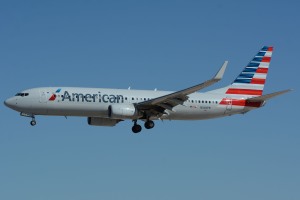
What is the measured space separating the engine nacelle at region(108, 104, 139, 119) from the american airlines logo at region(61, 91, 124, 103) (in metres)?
0.82

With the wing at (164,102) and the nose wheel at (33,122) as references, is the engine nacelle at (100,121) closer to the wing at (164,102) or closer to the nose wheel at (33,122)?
the wing at (164,102)

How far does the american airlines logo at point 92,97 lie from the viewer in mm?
67812

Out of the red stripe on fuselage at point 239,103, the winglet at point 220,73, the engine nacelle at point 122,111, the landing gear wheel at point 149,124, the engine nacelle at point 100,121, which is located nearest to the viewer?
the winglet at point 220,73

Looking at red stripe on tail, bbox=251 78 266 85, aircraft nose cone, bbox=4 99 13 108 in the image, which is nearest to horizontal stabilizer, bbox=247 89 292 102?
red stripe on tail, bbox=251 78 266 85

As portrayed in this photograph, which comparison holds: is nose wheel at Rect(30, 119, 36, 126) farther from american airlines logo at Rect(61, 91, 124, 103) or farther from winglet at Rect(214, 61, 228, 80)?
winglet at Rect(214, 61, 228, 80)

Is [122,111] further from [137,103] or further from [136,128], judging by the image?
[136,128]

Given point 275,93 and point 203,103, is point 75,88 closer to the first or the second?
point 203,103

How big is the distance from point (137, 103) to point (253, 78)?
1574 centimetres

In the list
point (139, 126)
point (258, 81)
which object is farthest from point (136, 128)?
point (258, 81)

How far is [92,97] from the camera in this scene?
68.4 meters

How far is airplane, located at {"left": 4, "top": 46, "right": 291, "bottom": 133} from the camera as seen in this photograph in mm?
67562

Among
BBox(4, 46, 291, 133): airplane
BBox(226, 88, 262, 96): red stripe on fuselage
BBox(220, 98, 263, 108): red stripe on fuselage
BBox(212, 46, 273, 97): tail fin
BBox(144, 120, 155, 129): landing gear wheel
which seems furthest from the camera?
BBox(212, 46, 273, 97): tail fin

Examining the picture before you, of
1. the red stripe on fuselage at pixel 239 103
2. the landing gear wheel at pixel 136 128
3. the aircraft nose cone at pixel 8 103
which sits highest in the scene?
the red stripe on fuselage at pixel 239 103

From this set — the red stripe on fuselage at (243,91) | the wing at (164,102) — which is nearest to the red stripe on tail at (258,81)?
the red stripe on fuselage at (243,91)
